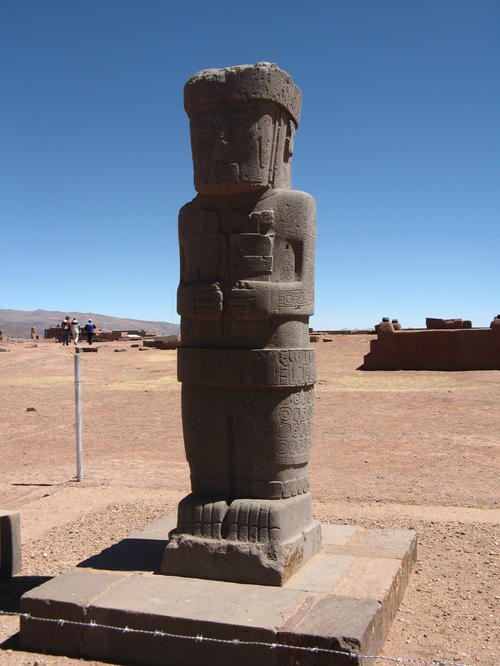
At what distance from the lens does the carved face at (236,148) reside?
4.76 m

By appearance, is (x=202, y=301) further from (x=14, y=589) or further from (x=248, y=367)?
(x=14, y=589)

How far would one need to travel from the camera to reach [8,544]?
18.7 ft

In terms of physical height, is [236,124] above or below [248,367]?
above

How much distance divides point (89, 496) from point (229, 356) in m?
4.15

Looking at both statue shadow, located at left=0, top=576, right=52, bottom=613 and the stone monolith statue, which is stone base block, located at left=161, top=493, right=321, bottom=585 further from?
statue shadow, located at left=0, top=576, right=52, bottom=613

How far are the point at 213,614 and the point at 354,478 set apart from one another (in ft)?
15.7

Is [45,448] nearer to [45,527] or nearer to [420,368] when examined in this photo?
[45,527]

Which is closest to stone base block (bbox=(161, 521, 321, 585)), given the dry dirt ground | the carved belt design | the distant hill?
the dry dirt ground

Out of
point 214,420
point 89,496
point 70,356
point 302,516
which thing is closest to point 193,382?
point 214,420

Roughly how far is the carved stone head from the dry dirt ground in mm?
3244

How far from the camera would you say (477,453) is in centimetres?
955

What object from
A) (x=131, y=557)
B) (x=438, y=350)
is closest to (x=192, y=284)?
(x=131, y=557)

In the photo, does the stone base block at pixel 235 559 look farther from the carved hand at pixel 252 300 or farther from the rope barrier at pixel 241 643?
the carved hand at pixel 252 300

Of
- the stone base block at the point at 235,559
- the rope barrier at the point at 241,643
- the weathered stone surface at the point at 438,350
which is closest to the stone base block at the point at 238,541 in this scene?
the stone base block at the point at 235,559
